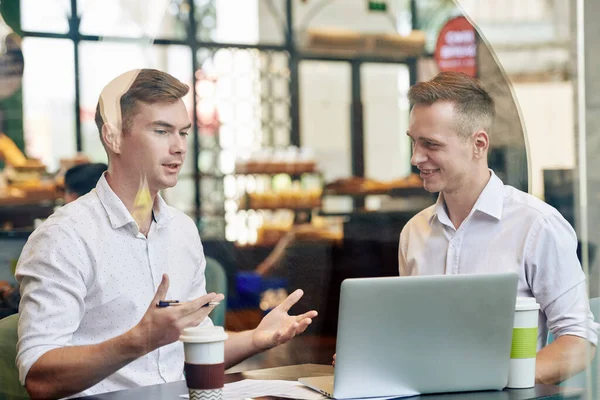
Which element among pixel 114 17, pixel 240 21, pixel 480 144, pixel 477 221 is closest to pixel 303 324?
pixel 477 221

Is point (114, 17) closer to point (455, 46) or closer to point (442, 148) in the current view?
point (442, 148)

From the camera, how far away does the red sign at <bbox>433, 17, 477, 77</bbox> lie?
12.7 feet

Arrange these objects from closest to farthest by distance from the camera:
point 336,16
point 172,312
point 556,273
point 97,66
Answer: point 172,312
point 556,273
point 97,66
point 336,16

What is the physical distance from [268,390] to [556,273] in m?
0.72

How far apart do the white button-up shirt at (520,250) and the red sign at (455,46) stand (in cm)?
177

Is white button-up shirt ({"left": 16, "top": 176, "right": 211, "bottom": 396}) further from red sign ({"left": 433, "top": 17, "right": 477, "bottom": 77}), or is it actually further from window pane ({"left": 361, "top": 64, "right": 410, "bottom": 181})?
window pane ({"left": 361, "top": 64, "right": 410, "bottom": 181})

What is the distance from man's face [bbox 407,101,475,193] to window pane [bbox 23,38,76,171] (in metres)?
0.93

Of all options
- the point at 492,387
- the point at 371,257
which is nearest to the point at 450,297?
the point at 492,387

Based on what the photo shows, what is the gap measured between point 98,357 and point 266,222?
3366 millimetres

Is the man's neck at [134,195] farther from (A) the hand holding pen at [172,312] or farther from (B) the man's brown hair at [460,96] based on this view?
(B) the man's brown hair at [460,96]

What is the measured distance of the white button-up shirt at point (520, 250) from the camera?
5.97ft

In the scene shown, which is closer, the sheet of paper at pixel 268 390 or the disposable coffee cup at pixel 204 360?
the disposable coffee cup at pixel 204 360

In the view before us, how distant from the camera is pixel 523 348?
1.48 m

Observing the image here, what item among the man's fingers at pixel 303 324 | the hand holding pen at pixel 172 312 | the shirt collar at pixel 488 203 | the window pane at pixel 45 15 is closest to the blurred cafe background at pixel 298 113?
the window pane at pixel 45 15
